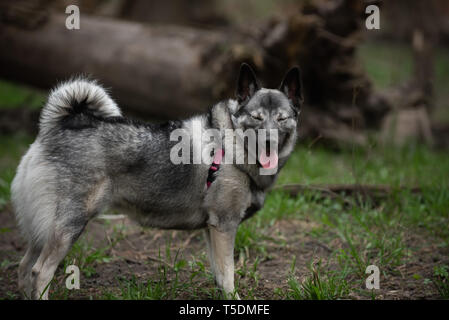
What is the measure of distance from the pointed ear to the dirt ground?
132 centimetres

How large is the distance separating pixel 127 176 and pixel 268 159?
3.25 ft

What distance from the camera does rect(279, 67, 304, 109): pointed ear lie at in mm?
3047

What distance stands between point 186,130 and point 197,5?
968cm

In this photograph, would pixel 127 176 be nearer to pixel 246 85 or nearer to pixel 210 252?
pixel 210 252

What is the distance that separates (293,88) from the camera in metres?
3.09

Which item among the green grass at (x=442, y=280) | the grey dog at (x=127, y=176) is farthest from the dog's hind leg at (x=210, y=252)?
the green grass at (x=442, y=280)

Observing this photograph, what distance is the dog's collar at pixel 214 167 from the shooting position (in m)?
2.96

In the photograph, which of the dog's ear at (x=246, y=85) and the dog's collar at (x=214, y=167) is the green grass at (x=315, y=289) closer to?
the dog's collar at (x=214, y=167)

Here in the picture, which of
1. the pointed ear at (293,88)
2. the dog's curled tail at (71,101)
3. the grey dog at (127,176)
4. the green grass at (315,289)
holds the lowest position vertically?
the green grass at (315,289)

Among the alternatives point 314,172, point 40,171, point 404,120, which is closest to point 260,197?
point 40,171

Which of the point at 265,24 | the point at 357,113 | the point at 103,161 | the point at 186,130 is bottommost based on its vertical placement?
the point at 103,161

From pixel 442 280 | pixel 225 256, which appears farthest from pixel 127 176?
pixel 442 280
